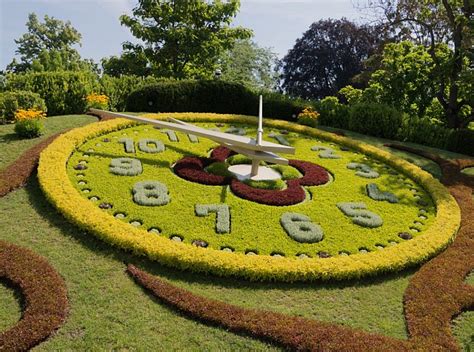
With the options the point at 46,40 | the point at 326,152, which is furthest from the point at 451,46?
the point at 46,40

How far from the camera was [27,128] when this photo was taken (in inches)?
419

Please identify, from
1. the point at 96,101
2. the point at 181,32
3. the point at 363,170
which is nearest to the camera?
the point at 363,170

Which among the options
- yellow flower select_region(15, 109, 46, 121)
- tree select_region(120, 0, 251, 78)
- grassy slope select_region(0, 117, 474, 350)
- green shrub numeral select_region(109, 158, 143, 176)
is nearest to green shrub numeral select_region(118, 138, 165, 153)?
green shrub numeral select_region(109, 158, 143, 176)

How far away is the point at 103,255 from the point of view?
6484 mm

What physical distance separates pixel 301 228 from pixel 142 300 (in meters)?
3.14

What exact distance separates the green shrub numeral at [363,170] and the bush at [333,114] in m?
5.25

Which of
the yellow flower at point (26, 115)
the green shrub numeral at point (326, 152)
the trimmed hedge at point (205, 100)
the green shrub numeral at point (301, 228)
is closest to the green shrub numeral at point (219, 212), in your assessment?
the green shrub numeral at point (301, 228)

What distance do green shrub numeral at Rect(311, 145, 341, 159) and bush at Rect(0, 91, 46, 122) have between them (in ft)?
25.3

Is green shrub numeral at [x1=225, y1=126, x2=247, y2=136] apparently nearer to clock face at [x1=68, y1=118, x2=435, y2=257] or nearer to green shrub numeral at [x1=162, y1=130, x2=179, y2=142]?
clock face at [x1=68, y1=118, x2=435, y2=257]

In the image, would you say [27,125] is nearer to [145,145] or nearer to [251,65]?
[145,145]

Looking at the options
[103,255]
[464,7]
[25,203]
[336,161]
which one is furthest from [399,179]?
[464,7]

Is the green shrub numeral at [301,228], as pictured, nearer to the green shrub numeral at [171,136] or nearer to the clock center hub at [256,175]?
the clock center hub at [256,175]

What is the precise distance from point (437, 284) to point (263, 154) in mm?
3980

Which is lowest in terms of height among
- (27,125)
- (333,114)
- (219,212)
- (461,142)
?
(219,212)
